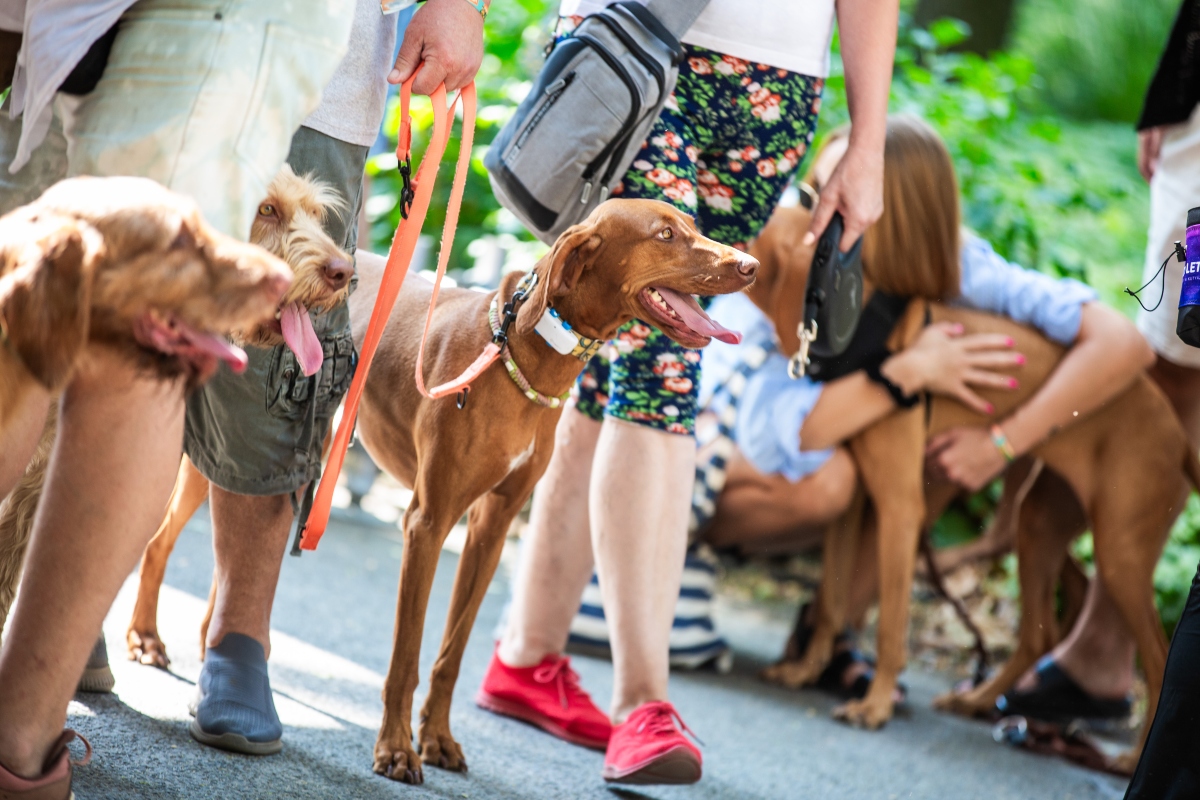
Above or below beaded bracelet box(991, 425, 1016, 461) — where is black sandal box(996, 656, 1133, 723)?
below

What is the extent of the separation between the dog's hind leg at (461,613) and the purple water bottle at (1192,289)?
1353 millimetres

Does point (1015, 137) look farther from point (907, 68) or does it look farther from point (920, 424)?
point (920, 424)

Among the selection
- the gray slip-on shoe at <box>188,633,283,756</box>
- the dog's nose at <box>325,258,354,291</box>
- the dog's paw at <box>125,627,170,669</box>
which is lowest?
the dog's paw at <box>125,627,170,669</box>

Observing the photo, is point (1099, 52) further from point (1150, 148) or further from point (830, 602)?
point (830, 602)

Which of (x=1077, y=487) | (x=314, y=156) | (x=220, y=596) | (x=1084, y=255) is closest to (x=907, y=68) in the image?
(x=1084, y=255)

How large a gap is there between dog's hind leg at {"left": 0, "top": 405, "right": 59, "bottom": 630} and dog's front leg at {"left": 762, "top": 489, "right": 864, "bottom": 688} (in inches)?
107

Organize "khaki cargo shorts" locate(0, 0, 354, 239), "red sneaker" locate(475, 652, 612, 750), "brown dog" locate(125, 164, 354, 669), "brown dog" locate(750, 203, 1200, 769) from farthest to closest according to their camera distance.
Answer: "brown dog" locate(750, 203, 1200, 769) < "red sneaker" locate(475, 652, 612, 750) < "brown dog" locate(125, 164, 354, 669) < "khaki cargo shorts" locate(0, 0, 354, 239)

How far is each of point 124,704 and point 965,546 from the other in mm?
3701

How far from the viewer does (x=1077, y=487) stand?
394cm

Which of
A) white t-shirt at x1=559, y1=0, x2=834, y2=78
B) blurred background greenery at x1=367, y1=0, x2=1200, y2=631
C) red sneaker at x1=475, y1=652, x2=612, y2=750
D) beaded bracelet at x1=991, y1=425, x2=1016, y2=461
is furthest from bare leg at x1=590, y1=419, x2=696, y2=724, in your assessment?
blurred background greenery at x1=367, y1=0, x2=1200, y2=631

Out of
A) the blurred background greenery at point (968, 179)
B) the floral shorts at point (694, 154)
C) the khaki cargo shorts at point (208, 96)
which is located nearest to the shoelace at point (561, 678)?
the floral shorts at point (694, 154)

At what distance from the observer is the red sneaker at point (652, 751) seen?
2312mm

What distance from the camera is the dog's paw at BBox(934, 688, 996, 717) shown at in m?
4.02

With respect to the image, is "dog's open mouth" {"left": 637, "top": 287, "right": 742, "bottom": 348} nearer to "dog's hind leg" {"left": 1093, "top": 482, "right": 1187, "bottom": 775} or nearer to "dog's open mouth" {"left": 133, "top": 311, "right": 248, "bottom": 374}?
"dog's open mouth" {"left": 133, "top": 311, "right": 248, "bottom": 374}
